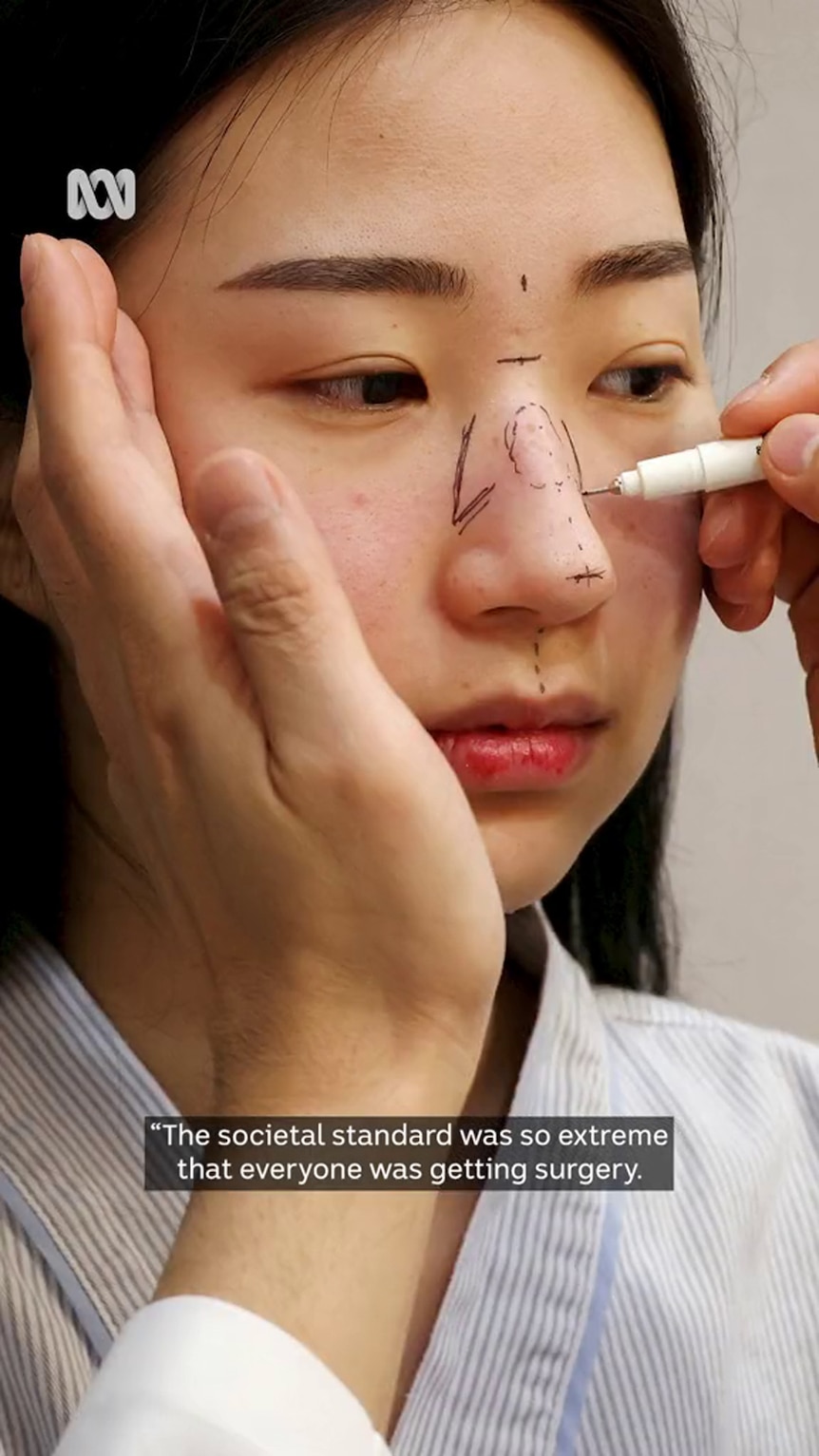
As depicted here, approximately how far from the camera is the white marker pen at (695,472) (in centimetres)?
74

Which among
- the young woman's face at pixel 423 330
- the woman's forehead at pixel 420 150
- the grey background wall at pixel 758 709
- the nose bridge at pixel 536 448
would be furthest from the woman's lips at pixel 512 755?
the grey background wall at pixel 758 709

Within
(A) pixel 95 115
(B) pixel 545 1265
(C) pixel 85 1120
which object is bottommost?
(B) pixel 545 1265

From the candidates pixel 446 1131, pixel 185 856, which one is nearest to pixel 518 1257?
pixel 446 1131

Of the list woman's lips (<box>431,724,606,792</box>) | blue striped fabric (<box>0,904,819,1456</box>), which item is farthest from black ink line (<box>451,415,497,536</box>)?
blue striped fabric (<box>0,904,819,1456</box>)

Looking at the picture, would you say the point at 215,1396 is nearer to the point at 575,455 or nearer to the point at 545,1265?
the point at 545,1265

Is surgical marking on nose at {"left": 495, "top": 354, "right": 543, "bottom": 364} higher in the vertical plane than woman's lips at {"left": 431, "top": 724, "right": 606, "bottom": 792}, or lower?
higher

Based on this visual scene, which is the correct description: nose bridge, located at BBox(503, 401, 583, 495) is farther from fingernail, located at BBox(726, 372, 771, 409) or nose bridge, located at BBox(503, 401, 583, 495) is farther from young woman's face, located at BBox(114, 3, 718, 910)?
fingernail, located at BBox(726, 372, 771, 409)

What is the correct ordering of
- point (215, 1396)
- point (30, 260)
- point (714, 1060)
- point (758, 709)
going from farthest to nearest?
point (758, 709) < point (714, 1060) < point (30, 260) < point (215, 1396)

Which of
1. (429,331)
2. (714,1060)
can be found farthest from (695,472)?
(714,1060)

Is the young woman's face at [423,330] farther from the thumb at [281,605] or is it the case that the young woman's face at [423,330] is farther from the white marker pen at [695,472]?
the thumb at [281,605]

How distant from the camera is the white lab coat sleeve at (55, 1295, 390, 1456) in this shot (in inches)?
20.2

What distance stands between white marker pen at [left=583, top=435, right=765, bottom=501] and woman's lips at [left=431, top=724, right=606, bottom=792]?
5.0 inches

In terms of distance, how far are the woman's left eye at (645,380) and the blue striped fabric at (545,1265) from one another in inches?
13.7

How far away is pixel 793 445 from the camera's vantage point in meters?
0.78
